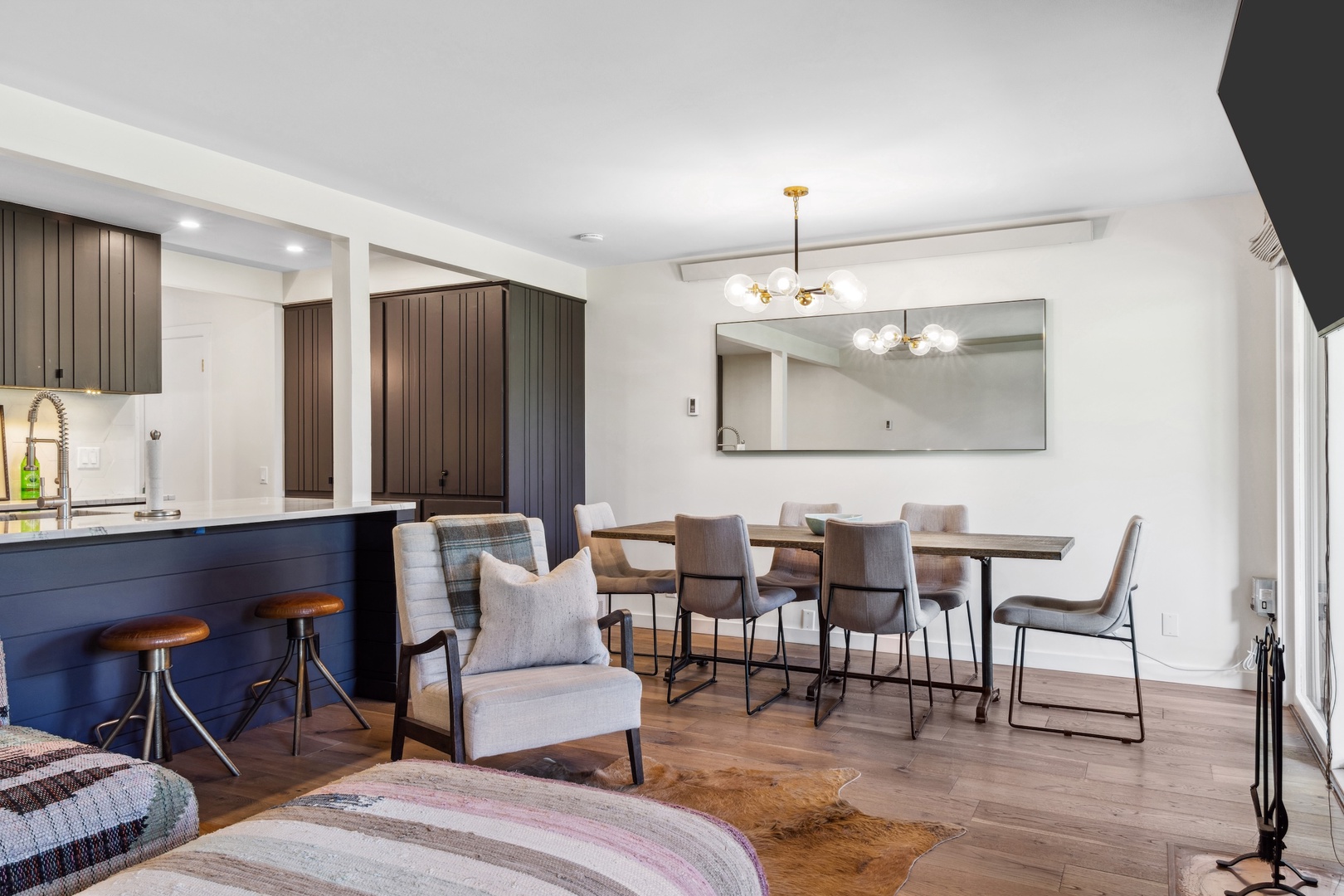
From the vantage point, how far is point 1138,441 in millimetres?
4527

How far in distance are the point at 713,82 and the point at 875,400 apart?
260cm

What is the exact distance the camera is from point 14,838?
1682 mm

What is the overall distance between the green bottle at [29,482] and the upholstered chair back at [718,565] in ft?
12.6

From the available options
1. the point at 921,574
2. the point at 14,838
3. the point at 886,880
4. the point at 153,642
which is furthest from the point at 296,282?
the point at 886,880

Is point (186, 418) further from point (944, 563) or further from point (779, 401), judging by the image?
point (944, 563)

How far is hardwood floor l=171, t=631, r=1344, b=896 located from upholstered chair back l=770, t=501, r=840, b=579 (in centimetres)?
84

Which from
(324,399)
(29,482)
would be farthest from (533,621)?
(324,399)

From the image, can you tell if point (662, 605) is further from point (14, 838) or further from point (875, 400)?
point (14, 838)

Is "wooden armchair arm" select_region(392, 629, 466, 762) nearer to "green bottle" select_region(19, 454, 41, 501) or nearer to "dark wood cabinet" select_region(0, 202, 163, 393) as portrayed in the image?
"dark wood cabinet" select_region(0, 202, 163, 393)

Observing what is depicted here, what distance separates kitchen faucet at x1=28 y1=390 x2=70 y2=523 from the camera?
3475mm

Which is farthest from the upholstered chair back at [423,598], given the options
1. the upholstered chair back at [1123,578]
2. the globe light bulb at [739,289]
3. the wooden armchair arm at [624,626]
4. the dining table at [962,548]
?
the upholstered chair back at [1123,578]

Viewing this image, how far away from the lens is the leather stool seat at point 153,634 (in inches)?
114

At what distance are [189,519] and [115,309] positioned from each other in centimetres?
231

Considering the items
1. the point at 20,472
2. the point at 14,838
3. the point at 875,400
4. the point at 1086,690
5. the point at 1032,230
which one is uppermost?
the point at 1032,230
